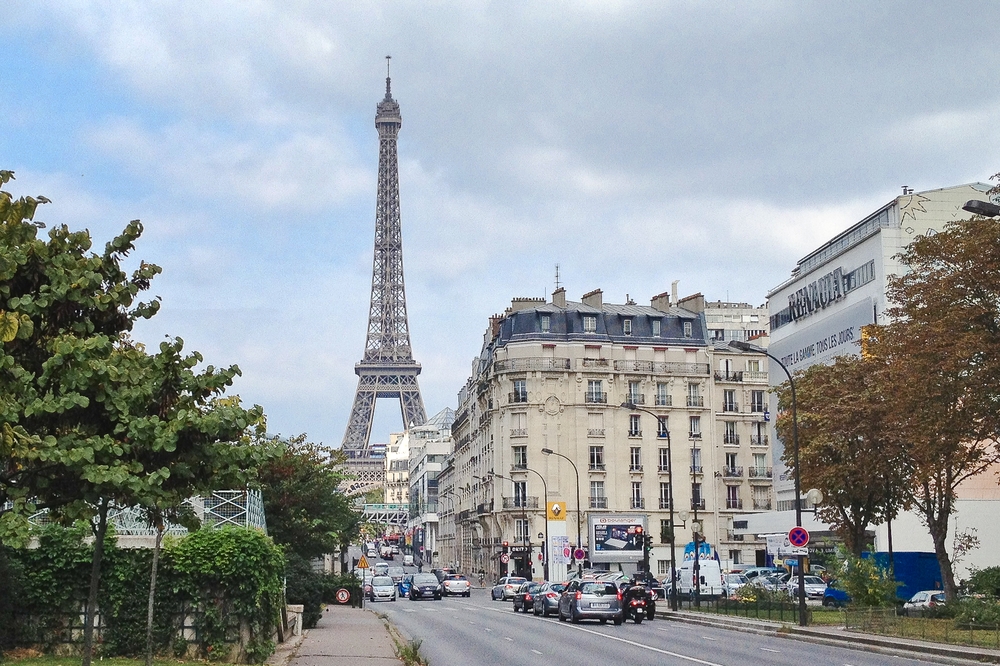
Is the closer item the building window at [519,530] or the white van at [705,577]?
the white van at [705,577]

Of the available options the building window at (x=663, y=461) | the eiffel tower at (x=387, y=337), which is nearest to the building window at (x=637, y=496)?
the building window at (x=663, y=461)

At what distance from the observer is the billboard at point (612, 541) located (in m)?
84.9

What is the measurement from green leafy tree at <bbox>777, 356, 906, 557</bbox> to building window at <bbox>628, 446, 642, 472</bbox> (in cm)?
4055

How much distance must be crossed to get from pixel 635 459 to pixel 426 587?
2674 centimetres

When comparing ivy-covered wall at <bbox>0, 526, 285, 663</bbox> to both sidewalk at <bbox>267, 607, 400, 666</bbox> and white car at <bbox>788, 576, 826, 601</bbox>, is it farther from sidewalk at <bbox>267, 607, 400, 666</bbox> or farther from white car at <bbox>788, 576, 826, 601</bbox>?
white car at <bbox>788, 576, 826, 601</bbox>

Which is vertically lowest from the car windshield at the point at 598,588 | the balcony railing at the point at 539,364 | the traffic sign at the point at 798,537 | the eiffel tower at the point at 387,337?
the car windshield at the point at 598,588

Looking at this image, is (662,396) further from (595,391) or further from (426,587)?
(426,587)

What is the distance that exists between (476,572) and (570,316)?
91.2 feet

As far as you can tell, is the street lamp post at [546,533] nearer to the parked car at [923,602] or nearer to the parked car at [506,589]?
the parked car at [506,589]

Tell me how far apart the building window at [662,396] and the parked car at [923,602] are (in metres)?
46.2

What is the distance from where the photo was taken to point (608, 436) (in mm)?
91375

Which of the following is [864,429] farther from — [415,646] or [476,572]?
[476,572]

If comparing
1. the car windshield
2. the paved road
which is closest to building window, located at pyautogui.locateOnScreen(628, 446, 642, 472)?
the paved road

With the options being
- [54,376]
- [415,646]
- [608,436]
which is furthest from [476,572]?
[54,376]
